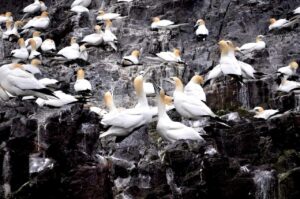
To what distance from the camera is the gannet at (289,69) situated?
20172 mm

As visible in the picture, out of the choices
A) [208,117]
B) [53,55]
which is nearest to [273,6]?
[53,55]

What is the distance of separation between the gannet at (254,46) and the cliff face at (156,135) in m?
0.23

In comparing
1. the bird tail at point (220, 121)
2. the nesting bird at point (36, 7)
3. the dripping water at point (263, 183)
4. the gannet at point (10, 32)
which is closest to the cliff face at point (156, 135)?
the dripping water at point (263, 183)

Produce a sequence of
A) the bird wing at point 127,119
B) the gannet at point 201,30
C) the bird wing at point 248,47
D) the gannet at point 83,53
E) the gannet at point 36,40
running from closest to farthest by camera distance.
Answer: the bird wing at point 127,119, the bird wing at point 248,47, the gannet at point 83,53, the gannet at point 201,30, the gannet at point 36,40

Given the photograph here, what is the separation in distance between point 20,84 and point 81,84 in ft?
17.1

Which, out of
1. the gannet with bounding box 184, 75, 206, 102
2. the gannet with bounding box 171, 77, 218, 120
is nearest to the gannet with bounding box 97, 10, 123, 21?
the gannet with bounding box 184, 75, 206, 102

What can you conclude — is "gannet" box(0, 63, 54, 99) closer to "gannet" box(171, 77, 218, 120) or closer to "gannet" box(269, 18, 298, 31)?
"gannet" box(171, 77, 218, 120)

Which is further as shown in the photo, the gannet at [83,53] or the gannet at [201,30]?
the gannet at [201,30]

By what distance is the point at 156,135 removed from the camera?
18.0m

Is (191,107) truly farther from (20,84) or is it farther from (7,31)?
(7,31)

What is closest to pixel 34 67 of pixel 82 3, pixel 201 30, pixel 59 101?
pixel 59 101

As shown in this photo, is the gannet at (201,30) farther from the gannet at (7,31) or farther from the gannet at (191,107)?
the gannet at (191,107)

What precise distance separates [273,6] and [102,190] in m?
13.4

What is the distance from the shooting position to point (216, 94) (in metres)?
20.1
